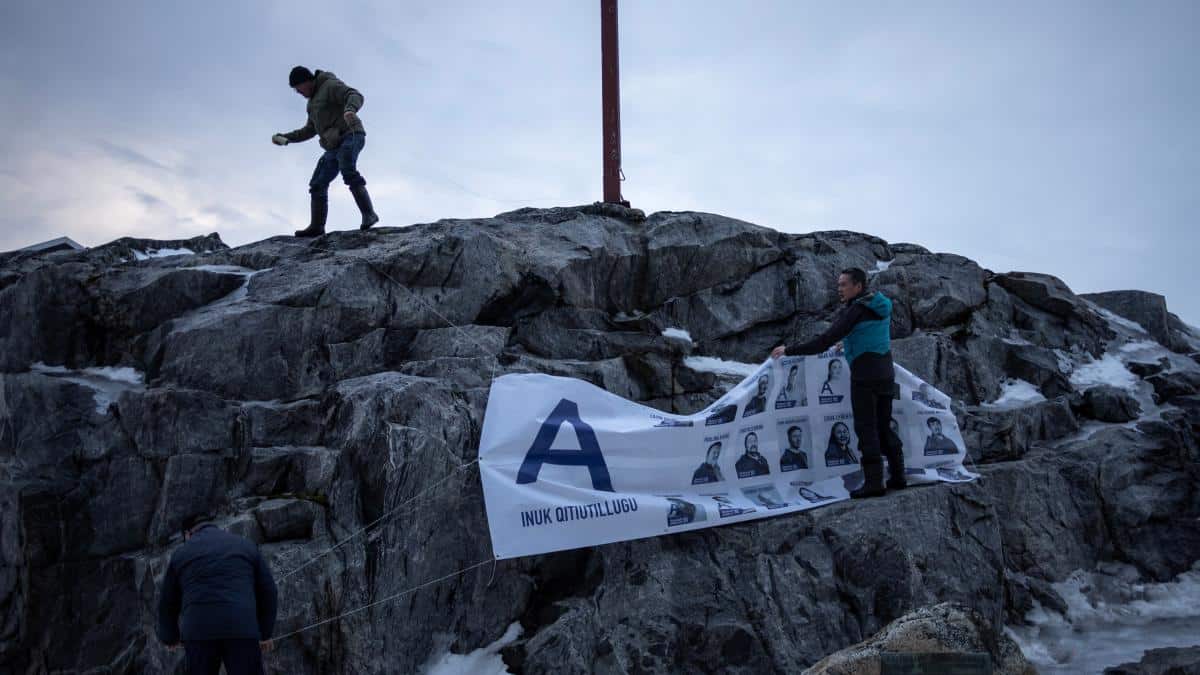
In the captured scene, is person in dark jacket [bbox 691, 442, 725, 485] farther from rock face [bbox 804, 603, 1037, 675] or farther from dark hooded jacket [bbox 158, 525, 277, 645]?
dark hooded jacket [bbox 158, 525, 277, 645]

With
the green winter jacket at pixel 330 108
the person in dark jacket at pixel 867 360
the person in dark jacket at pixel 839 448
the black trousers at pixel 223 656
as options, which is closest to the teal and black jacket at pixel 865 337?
the person in dark jacket at pixel 867 360

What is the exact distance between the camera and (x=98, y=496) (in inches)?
293

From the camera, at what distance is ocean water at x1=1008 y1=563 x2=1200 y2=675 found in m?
7.66

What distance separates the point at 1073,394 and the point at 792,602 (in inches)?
244

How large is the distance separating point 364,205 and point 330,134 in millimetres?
972

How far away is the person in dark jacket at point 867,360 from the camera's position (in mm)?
7742

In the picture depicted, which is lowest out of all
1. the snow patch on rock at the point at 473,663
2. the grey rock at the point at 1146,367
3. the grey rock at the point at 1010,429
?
the snow patch on rock at the point at 473,663

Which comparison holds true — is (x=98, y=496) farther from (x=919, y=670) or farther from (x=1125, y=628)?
(x=1125, y=628)

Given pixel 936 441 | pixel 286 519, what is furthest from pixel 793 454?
pixel 286 519

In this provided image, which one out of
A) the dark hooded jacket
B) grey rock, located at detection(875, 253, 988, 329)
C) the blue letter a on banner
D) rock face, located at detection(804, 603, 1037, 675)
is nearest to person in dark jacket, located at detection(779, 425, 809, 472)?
the blue letter a on banner

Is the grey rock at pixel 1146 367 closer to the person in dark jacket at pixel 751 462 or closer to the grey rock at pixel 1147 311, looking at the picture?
the grey rock at pixel 1147 311

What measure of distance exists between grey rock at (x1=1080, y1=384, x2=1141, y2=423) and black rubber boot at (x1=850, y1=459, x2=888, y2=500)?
4.81 m

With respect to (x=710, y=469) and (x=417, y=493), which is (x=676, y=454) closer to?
(x=710, y=469)

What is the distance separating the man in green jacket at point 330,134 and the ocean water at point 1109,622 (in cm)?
908
